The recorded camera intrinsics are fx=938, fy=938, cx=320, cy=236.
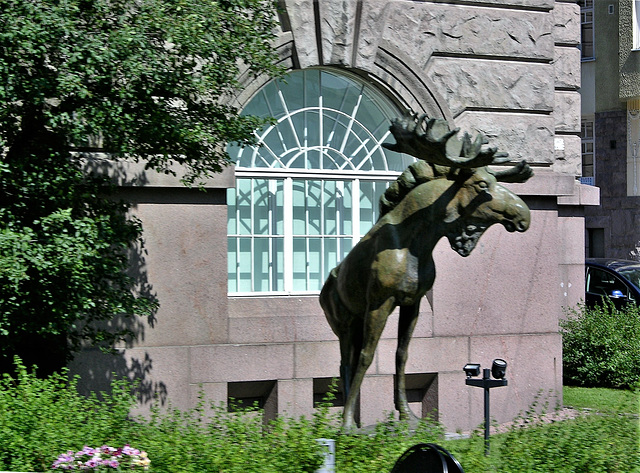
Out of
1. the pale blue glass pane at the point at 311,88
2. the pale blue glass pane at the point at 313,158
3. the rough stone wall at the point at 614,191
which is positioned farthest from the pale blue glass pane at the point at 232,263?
the rough stone wall at the point at 614,191

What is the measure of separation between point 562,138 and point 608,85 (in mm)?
19602

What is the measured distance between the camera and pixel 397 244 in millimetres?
7586

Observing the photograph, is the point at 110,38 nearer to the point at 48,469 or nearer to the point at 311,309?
the point at 48,469

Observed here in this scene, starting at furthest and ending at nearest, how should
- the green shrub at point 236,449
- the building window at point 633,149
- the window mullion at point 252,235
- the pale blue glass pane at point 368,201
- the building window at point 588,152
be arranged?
the building window at point 588,152, the building window at point 633,149, the pale blue glass pane at point 368,201, the window mullion at point 252,235, the green shrub at point 236,449

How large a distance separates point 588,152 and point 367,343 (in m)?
27.5

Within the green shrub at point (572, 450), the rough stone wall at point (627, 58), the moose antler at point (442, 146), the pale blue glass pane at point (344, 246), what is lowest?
the green shrub at point (572, 450)

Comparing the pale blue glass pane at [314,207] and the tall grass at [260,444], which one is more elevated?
the pale blue glass pane at [314,207]

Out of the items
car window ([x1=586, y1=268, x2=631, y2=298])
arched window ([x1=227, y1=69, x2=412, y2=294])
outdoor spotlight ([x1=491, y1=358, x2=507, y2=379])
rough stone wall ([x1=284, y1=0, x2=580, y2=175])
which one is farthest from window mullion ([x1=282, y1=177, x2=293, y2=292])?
car window ([x1=586, y1=268, x2=631, y2=298])

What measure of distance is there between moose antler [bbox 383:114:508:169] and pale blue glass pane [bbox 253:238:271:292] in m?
4.12

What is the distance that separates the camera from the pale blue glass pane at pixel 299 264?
11.7m

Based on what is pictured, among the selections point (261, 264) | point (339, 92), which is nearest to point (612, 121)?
point (339, 92)

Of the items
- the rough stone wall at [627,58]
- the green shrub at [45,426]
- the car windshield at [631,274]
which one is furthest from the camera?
the rough stone wall at [627,58]

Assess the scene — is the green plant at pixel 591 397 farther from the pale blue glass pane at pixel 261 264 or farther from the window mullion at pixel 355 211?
the pale blue glass pane at pixel 261 264

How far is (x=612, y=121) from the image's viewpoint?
32.3 meters
